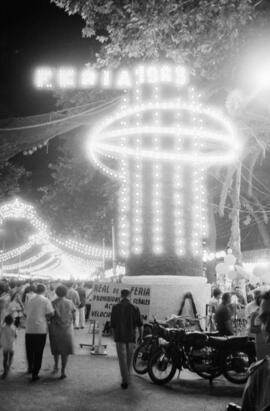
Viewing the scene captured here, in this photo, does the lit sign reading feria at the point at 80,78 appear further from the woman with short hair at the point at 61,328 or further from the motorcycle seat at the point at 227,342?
the motorcycle seat at the point at 227,342

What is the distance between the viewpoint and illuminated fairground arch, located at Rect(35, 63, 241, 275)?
13289 mm

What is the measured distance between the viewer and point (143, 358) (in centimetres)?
974

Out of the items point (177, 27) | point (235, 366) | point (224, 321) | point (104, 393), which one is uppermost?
point (177, 27)

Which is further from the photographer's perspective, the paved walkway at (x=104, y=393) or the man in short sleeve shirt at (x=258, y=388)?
the paved walkway at (x=104, y=393)

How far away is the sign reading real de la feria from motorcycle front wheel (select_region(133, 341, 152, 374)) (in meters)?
1.10

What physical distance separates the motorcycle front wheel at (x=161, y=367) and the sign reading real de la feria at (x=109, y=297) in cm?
184

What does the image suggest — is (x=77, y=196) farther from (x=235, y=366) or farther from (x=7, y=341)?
(x=235, y=366)

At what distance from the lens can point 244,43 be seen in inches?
474

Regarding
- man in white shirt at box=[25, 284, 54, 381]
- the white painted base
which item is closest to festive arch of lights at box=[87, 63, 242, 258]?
the white painted base

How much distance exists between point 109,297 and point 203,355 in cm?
308

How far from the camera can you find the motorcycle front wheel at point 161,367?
8.76m

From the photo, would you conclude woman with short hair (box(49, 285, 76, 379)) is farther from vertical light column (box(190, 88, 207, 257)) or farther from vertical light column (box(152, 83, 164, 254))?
vertical light column (box(190, 88, 207, 257))

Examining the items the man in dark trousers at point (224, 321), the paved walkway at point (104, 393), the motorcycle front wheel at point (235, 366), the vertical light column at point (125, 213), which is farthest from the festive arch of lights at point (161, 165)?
the motorcycle front wheel at point (235, 366)

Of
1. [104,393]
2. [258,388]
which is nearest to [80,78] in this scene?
[104,393]
